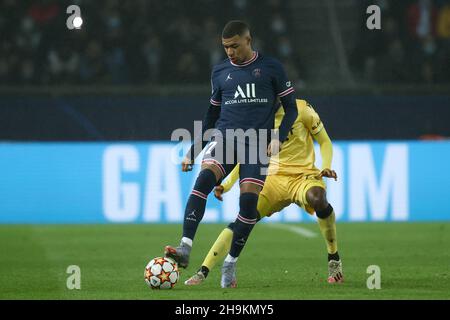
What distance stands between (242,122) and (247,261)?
258 cm

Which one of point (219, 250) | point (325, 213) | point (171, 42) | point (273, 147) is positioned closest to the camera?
point (273, 147)

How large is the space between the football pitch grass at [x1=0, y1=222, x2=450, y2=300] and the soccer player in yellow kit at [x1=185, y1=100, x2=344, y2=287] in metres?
0.32

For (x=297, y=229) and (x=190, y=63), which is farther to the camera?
(x=190, y=63)

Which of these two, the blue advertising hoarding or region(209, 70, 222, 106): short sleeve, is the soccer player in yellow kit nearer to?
region(209, 70, 222, 106): short sleeve

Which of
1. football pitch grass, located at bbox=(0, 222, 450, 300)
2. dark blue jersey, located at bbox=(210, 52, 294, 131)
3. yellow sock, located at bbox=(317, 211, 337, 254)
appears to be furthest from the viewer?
yellow sock, located at bbox=(317, 211, 337, 254)

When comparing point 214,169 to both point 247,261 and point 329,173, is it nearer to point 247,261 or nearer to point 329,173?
point 329,173

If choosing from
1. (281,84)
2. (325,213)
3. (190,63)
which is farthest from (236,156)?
(190,63)

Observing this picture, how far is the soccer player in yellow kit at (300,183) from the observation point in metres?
8.45

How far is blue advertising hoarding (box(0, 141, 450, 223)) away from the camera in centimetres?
1480

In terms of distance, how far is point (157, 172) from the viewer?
48.8 ft

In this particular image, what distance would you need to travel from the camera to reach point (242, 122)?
26.7 ft

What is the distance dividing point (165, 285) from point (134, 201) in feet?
23.2

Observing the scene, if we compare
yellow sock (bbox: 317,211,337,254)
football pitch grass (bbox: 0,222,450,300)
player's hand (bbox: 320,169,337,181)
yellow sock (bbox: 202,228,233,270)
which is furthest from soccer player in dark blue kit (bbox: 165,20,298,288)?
yellow sock (bbox: 317,211,337,254)

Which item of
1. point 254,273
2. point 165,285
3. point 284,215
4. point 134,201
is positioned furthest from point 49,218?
point 165,285
